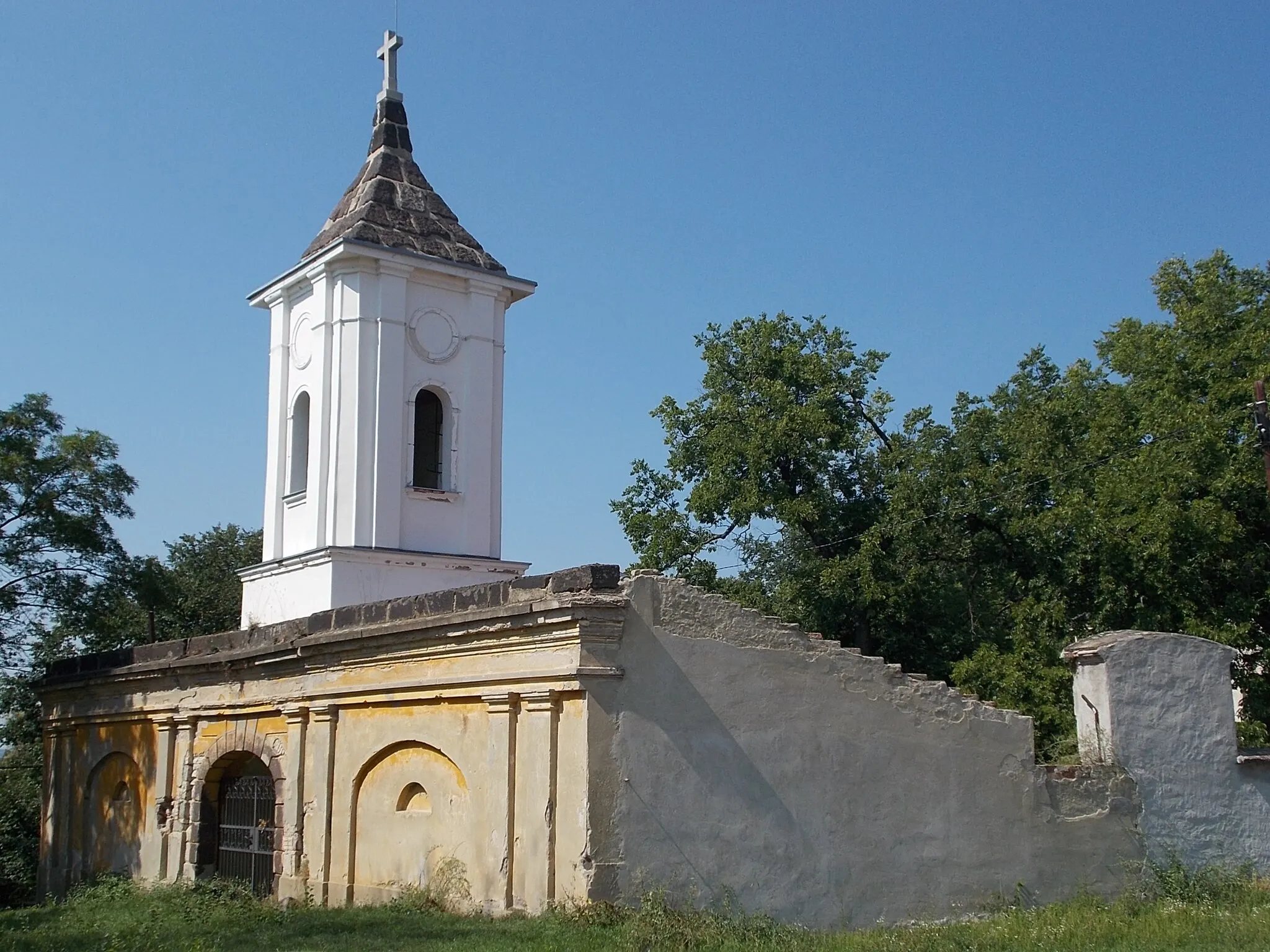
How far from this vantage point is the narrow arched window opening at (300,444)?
64.1 ft

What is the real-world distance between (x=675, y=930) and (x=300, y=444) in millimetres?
11718

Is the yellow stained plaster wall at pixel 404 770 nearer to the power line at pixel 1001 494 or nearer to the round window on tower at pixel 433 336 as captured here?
the round window on tower at pixel 433 336

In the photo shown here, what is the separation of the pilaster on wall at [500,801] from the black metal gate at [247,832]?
4683 mm

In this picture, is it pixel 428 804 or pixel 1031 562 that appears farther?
pixel 1031 562

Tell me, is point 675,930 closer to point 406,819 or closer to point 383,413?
point 406,819

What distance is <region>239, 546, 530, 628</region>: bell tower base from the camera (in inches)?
707

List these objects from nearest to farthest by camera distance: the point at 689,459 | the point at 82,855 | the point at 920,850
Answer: the point at 920,850
the point at 82,855
the point at 689,459

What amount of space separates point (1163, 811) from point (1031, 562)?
8.75 m

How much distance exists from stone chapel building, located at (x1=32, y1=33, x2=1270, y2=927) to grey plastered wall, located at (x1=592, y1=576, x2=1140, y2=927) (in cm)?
2

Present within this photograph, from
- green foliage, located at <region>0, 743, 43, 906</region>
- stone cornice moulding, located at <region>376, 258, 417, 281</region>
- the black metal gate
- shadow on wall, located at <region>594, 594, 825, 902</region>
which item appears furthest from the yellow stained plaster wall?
green foliage, located at <region>0, 743, 43, 906</region>

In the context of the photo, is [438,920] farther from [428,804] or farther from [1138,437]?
[1138,437]

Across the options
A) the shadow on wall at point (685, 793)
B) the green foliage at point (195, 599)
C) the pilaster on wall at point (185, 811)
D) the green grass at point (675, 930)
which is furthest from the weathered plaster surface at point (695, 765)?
the green foliage at point (195, 599)

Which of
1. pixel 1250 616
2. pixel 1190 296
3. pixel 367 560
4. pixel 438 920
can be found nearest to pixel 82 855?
pixel 367 560

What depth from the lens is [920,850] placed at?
12.1 m
